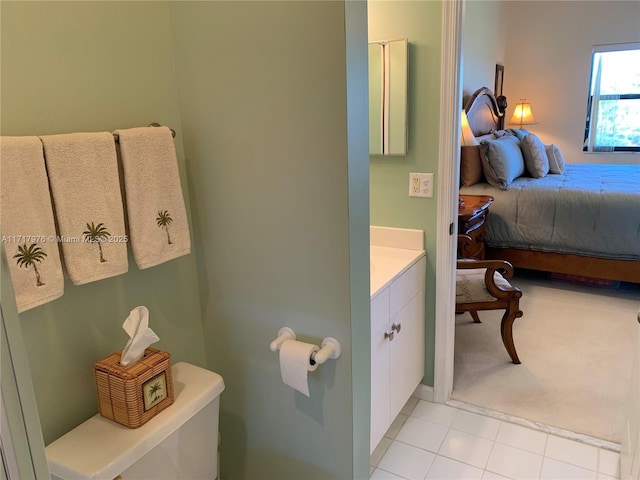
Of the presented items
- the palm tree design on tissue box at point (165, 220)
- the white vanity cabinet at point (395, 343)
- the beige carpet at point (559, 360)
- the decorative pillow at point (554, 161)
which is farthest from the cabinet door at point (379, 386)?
the decorative pillow at point (554, 161)

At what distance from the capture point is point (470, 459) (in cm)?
196

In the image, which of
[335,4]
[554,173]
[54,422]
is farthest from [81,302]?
[554,173]

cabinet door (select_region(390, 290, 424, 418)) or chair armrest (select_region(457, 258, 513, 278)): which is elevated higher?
chair armrest (select_region(457, 258, 513, 278))

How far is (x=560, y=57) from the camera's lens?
6094 mm

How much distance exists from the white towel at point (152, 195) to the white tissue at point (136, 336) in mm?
133

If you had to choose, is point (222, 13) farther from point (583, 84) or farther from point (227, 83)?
point (583, 84)

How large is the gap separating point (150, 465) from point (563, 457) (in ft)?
5.42

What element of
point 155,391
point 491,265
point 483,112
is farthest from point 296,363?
point 483,112

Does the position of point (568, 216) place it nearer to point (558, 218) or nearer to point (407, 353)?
point (558, 218)

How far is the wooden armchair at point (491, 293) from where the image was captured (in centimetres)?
259

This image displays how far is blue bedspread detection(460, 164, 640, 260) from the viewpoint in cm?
342

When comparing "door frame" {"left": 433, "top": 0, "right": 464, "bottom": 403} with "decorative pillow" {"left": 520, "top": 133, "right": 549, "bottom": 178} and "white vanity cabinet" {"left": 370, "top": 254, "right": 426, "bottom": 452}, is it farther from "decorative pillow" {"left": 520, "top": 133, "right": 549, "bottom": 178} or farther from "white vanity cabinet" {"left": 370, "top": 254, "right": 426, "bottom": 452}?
"decorative pillow" {"left": 520, "top": 133, "right": 549, "bottom": 178}

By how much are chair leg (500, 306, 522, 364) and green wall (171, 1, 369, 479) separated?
4.74 ft

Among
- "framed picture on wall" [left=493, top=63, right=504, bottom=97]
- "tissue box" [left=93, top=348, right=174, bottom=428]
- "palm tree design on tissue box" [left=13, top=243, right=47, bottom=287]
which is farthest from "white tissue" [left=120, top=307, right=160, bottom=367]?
"framed picture on wall" [left=493, top=63, right=504, bottom=97]
